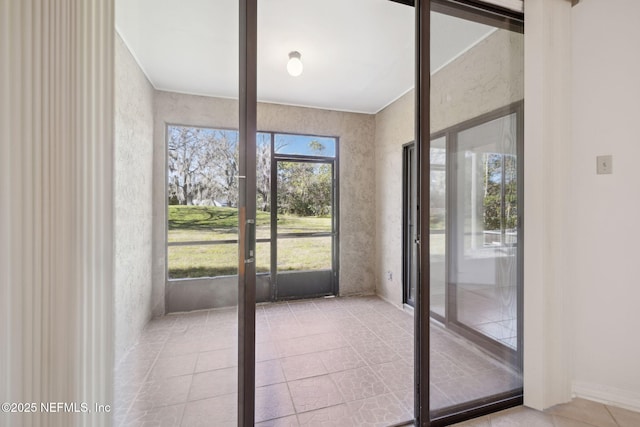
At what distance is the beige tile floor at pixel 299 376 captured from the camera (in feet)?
4.31

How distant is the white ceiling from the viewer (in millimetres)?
1323

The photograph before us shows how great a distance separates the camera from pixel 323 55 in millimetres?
2752

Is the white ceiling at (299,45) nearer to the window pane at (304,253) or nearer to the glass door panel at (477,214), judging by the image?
the glass door panel at (477,214)

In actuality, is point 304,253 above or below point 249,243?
below

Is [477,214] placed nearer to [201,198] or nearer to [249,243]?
[249,243]
